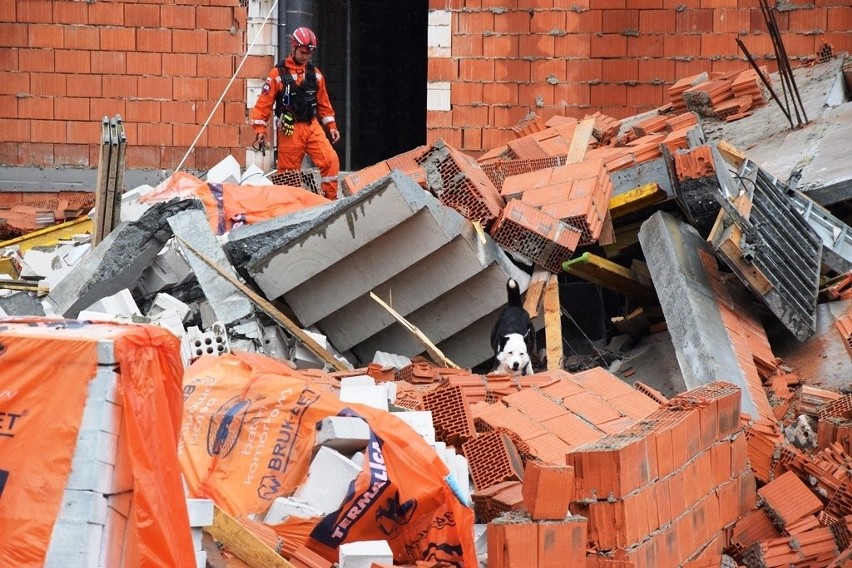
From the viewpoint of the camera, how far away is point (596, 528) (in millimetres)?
6281

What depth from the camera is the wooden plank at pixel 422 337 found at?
1039 centimetres

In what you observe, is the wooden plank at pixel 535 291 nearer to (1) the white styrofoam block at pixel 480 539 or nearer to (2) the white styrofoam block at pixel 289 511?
(1) the white styrofoam block at pixel 480 539

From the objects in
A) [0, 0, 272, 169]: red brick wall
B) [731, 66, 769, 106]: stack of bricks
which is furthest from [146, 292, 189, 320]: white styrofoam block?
[731, 66, 769, 106]: stack of bricks

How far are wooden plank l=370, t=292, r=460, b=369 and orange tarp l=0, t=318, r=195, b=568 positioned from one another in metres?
6.05

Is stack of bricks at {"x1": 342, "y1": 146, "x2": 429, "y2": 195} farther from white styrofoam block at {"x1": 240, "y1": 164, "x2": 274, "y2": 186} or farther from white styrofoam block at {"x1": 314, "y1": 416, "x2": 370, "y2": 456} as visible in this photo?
white styrofoam block at {"x1": 314, "y1": 416, "x2": 370, "y2": 456}

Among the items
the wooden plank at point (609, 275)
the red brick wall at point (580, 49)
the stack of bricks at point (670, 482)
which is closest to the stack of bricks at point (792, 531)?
the stack of bricks at point (670, 482)

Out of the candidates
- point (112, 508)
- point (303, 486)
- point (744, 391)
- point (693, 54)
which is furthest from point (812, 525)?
point (693, 54)

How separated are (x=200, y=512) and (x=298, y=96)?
333 inches

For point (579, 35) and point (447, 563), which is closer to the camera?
point (447, 563)

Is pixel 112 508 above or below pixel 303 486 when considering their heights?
above

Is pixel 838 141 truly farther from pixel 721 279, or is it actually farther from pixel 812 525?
pixel 812 525

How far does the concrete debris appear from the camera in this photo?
7641mm

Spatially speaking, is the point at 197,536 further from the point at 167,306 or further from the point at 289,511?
the point at 167,306

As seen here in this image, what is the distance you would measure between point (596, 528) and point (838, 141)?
22.3 ft
